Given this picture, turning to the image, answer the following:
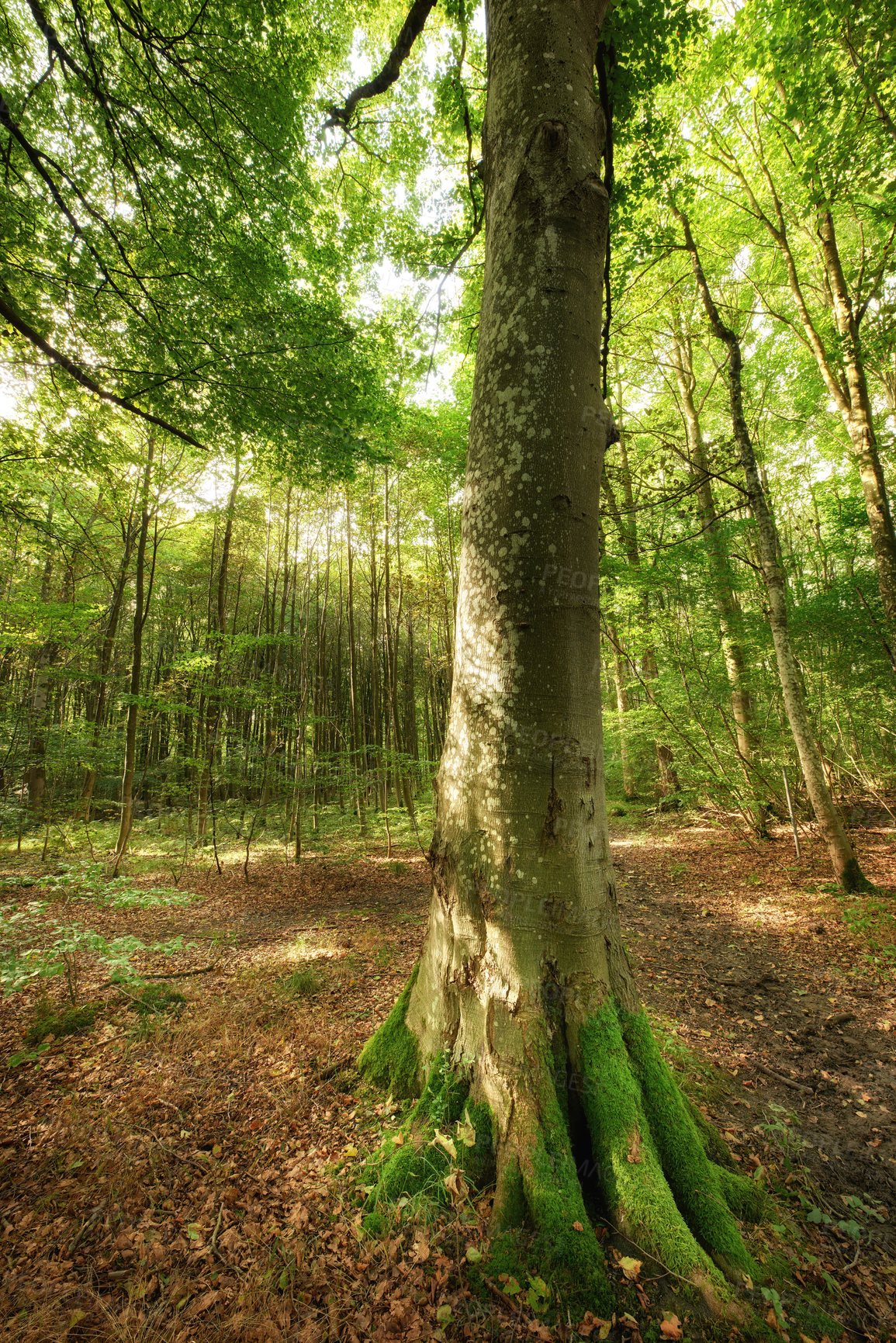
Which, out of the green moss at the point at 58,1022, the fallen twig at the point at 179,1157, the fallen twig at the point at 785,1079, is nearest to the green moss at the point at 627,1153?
the fallen twig at the point at 785,1079

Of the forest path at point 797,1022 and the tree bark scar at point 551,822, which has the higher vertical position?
the tree bark scar at point 551,822

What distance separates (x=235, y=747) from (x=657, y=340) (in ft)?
44.9

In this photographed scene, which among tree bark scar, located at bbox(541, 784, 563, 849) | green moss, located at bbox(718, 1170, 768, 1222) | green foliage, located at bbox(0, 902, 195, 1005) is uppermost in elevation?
tree bark scar, located at bbox(541, 784, 563, 849)

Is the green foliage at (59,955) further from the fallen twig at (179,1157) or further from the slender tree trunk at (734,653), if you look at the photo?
the slender tree trunk at (734,653)

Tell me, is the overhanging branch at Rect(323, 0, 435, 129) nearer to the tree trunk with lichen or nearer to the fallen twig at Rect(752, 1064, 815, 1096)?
the tree trunk with lichen

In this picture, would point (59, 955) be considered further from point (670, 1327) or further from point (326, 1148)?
point (670, 1327)

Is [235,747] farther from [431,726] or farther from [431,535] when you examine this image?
[431,726]

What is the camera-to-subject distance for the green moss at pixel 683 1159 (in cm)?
176

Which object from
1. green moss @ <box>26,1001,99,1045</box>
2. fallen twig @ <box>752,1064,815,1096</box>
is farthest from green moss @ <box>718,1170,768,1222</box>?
green moss @ <box>26,1001,99,1045</box>

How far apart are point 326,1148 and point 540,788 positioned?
6.52ft

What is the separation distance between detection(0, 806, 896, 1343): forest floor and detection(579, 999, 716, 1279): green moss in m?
0.10

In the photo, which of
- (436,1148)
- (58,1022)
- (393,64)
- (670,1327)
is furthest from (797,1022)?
(393,64)

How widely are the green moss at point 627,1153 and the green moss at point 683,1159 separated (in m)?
0.04

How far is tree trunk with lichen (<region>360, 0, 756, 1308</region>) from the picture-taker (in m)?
1.89
